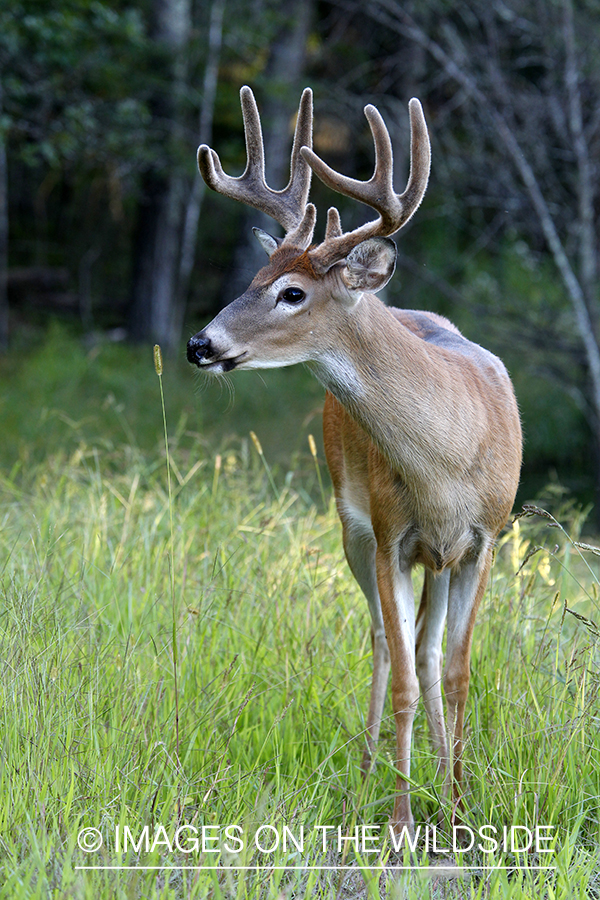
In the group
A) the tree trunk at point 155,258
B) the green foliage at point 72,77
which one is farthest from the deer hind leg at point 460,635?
the tree trunk at point 155,258

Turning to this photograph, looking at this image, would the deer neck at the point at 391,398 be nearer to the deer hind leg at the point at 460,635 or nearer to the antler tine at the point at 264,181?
the deer hind leg at the point at 460,635

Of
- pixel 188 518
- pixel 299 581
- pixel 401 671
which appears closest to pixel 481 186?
pixel 188 518

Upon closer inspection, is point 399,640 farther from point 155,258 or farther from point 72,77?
point 155,258

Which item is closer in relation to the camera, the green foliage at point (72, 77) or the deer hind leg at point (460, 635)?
the deer hind leg at point (460, 635)

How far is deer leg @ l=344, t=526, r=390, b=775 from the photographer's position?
357 centimetres

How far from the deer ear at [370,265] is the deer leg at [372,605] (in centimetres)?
106

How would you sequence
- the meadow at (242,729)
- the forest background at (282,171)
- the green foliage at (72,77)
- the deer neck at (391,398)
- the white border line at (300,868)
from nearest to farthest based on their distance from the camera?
the white border line at (300,868) < the meadow at (242,729) < the deer neck at (391,398) < the forest background at (282,171) < the green foliage at (72,77)

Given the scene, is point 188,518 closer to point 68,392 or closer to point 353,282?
point 353,282

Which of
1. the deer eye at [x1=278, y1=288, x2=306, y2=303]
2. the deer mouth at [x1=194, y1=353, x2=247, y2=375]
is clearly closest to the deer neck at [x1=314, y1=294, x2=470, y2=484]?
the deer eye at [x1=278, y1=288, x2=306, y2=303]

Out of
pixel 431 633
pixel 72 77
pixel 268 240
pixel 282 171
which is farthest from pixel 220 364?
pixel 282 171

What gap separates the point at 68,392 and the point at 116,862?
25.4 feet

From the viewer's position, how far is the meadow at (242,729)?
7.84ft

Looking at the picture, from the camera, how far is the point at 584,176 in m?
7.42

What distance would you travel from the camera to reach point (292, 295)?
10.0ft
